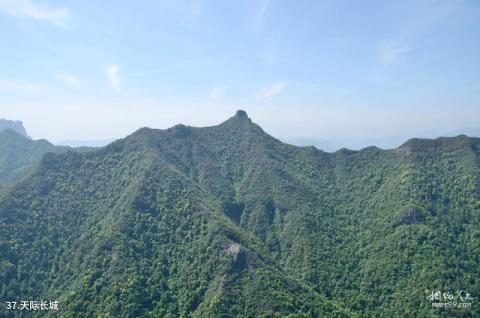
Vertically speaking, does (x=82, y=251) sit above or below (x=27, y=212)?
below

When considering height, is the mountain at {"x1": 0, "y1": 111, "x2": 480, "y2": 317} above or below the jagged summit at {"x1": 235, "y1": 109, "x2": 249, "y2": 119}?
below

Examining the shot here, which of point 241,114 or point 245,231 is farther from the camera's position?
point 241,114

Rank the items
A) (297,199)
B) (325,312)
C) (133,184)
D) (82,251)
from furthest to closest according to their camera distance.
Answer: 1. (297,199)
2. (133,184)
3. (82,251)
4. (325,312)

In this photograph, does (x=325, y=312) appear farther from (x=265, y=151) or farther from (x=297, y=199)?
(x=265, y=151)

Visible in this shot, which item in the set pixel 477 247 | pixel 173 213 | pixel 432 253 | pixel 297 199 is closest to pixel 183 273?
pixel 173 213

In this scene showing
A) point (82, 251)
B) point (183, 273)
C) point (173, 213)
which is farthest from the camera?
point (173, 213)

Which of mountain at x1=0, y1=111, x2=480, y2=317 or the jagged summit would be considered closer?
mountain at x1=0, y1=111, x2=480, y2=317

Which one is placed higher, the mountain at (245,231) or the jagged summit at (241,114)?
the jagged summit at (241,114)

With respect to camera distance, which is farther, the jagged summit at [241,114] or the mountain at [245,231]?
the jagged summit at [241,114]
